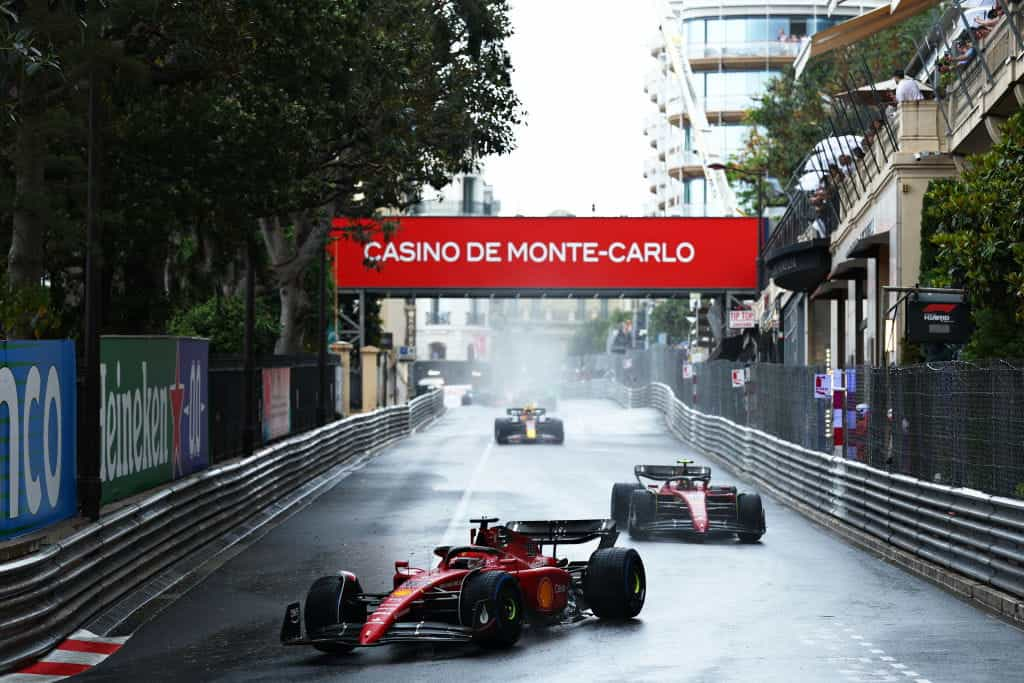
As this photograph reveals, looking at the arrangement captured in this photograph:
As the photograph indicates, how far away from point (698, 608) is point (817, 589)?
1.98 meters

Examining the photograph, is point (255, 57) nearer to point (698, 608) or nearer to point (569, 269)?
point (698, 608)

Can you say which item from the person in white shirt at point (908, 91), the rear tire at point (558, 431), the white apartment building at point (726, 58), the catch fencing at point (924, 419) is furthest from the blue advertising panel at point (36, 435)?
the white apartment building at point (726, 58)

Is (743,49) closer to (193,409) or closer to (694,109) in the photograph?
(694,109)

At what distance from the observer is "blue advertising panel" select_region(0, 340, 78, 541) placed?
12.8 m

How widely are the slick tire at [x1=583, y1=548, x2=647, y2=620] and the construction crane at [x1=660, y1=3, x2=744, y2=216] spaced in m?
79.3

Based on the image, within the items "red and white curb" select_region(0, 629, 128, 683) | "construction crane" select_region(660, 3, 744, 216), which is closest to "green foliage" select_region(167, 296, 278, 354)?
"red and white curb" select_region(0, 629, 128, 683)

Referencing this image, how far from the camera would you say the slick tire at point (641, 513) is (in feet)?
64.9

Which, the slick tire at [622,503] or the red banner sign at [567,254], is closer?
the slick tire at [622,503]

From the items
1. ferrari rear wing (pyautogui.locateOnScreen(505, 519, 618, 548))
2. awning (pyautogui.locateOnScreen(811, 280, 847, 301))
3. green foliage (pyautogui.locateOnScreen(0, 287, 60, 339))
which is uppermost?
awning (pyautogui.locateOnScreen(811, 280, 847, 301))

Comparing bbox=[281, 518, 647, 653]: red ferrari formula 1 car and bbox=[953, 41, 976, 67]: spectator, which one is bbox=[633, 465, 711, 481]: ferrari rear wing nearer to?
bbox=[281, 518, 647, 653]: red ferrari formula 1 car

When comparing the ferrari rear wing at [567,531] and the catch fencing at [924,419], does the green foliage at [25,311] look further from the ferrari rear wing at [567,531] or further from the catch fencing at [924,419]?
the catch fencing at [924,419]

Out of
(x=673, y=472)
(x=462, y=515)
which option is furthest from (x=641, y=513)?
(x=462, y=515)

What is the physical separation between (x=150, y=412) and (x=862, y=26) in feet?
57.2

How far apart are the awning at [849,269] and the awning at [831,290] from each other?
187cm
